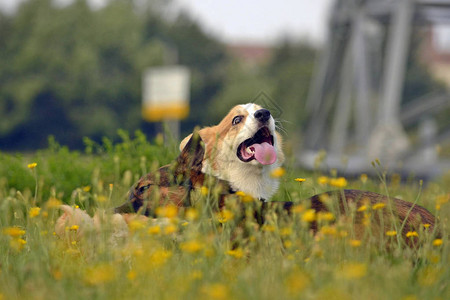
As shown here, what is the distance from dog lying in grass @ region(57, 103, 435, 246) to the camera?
3.40 metres

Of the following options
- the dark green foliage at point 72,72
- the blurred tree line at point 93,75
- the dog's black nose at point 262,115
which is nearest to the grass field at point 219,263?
the dog's black nose at point 262,115

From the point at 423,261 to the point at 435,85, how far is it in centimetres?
4198

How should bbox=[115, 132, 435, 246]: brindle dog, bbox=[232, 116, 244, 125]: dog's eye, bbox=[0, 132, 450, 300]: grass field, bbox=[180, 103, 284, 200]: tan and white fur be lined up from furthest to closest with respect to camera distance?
bbox=[232, 116, 244, 125]: dog's eye < bbox=[180, 103, 284, 200]: tan and white fur < bbox=[115, 132, 435, 246]: brindle dog < bbox=[0, 132, 450, 300]: grass field

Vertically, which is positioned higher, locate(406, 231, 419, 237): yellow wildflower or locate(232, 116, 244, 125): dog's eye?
locate(232, 116, 244, 125): dog's eye

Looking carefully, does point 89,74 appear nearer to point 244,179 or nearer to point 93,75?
point 93,75

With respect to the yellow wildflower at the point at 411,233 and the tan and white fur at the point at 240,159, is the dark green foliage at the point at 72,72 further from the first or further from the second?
the yellow wildflower at the point at 411,233

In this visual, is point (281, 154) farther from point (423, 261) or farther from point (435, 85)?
point (435, 85)

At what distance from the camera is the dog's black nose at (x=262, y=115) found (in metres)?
3.44

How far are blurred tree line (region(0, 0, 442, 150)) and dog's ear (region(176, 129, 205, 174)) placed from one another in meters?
34.8

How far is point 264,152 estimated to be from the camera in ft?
11.3

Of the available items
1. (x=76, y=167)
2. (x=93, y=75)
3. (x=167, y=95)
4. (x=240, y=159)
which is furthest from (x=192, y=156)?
(x=93, y=75)

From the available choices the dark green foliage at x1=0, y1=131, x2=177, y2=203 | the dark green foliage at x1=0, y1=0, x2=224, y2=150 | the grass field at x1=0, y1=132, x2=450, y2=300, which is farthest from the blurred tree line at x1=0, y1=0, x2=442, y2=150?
the grass field at x1=0, y1=132, x2=450, y2=300

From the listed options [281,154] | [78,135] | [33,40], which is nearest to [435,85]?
[78,135]

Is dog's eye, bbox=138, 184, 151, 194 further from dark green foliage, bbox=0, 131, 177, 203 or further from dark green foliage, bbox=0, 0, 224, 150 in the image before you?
dark green foliage, bbox=0, 0, 224, 150
